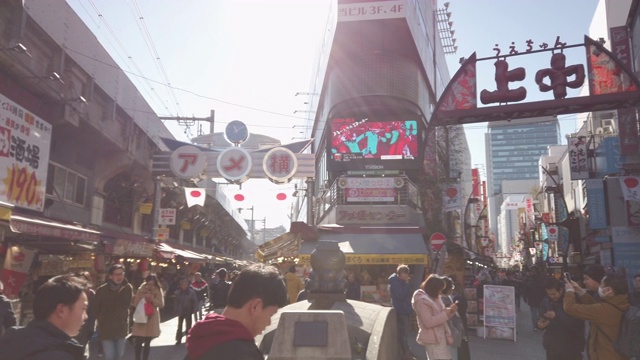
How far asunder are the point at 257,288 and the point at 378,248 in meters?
16.9

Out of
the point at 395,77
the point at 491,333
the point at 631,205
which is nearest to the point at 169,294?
the point at 491,333

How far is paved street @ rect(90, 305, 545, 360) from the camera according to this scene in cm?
1099

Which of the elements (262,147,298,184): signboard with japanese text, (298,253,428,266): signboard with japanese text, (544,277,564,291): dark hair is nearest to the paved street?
(298,253,428,266): signboard with japanese text

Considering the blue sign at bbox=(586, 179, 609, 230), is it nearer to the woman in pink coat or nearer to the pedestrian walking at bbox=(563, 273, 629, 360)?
the woman in pink coat

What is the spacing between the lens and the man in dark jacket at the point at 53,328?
2.25 meters

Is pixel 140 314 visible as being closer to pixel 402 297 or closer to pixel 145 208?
pixel 402 297

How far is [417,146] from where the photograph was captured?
87.6ft

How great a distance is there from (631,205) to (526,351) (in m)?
11.3

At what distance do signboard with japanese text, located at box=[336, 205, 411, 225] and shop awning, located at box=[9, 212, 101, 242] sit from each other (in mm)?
13652

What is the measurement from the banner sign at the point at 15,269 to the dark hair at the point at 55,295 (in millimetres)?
9213

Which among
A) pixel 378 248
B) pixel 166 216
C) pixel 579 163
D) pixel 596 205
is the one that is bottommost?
pixel 378 248

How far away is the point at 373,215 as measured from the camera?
24500 mm

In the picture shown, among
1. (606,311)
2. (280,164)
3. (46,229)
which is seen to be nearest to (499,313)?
(606,311)

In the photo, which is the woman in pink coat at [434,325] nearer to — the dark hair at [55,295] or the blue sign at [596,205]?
the dark hair at [55,295]
